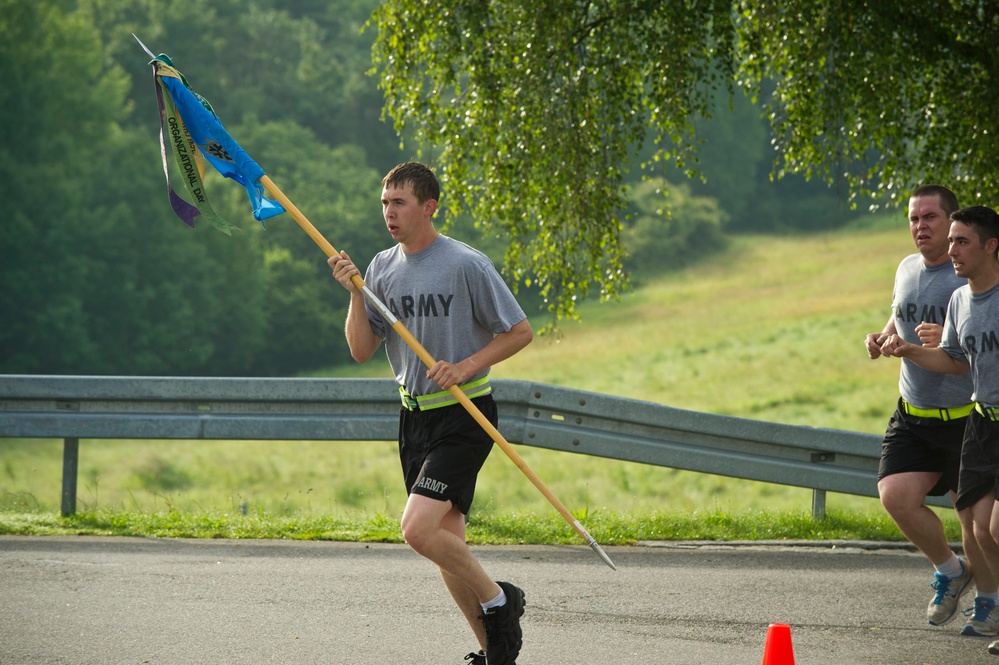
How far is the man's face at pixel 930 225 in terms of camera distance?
5977 millimetres

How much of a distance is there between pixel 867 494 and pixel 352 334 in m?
3.87

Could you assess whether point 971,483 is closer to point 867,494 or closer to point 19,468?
point 867,494

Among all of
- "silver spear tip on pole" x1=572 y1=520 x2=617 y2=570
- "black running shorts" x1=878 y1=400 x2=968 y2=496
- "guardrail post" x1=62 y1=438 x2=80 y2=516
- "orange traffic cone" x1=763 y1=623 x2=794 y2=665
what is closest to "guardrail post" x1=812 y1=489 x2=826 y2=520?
"black running shorts" x1=878 y1=400 x2=968 y2=496

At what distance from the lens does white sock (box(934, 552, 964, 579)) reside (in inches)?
234

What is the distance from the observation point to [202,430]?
317 inches

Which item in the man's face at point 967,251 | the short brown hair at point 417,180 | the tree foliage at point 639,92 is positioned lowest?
the man's face at point 967,251

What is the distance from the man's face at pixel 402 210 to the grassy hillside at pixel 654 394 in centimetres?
376

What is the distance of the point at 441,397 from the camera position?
5.07m

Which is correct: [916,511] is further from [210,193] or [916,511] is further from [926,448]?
[210,193]

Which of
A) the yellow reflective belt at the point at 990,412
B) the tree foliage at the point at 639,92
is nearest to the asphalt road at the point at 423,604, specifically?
the yellow reflective belt at the point at 990,412

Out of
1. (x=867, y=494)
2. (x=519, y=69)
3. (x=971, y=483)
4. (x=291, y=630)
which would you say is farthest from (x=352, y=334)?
(x=519, y=69)

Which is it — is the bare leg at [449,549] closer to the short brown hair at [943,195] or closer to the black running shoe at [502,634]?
the black running shoe at [502,634]

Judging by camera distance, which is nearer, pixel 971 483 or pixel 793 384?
pixel 971 483

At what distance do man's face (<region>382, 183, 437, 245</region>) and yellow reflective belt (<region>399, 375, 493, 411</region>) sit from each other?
2.08 feet
